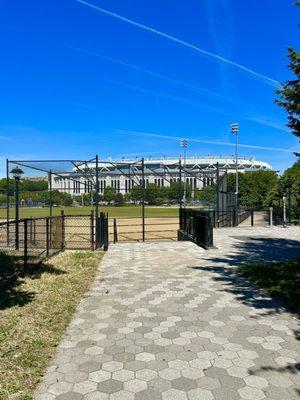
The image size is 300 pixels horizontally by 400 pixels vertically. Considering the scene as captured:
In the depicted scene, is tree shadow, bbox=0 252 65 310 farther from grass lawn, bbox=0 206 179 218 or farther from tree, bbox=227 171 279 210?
tree, bbox=227 171 279 210

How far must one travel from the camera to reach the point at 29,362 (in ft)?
14.4

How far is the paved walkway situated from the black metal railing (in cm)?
450

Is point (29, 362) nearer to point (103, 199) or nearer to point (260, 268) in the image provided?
point (260, 268)

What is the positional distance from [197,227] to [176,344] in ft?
35.1

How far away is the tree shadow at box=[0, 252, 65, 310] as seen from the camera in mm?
6918

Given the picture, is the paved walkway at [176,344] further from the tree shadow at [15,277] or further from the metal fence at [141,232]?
the metal fence at [141,232]

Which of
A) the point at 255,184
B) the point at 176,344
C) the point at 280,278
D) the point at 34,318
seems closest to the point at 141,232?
the point at 280,278

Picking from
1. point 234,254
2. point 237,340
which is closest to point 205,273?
point 234,254

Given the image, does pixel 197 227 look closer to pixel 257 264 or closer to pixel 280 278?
pixel 257 264

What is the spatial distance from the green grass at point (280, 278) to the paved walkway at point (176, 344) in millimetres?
312

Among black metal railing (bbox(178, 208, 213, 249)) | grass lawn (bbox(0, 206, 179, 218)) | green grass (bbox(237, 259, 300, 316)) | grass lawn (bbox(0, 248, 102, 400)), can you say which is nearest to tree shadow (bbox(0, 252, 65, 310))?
grass lawn (bbox(0, 248, 102, 400))

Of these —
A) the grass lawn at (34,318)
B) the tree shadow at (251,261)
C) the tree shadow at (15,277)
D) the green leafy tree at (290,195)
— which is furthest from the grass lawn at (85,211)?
the grass lawn at (34,318)

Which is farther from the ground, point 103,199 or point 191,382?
point 103,199

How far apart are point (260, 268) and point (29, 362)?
7.06 metres
